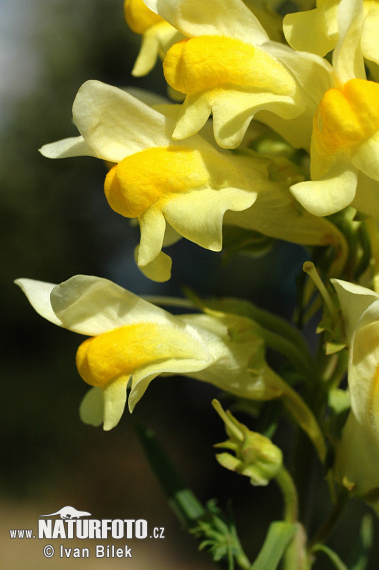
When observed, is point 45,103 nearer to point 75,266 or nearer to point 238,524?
point 75,266

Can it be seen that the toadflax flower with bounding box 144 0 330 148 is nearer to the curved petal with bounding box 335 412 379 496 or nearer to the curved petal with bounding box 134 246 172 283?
the curved petal with bounding box 134 246 172 283

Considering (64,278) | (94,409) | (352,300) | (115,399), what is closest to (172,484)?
(94,409)

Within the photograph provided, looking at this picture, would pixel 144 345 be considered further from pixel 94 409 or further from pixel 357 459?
pixel 357 459

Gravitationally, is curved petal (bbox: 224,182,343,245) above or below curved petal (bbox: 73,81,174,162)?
below

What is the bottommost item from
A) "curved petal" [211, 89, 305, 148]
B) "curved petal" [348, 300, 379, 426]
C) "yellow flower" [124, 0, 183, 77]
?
"curved petal" [348, 300, 379, 426]

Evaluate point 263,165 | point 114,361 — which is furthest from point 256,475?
point 263,165

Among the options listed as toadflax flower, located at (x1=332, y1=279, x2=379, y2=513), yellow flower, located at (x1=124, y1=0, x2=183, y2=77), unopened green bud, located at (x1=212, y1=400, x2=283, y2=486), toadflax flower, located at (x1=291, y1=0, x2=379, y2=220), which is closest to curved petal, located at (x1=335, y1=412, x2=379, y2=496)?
toadflax flower, located at (x1=332, y1=279, x2=379, y2=513)

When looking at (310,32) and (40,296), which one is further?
(40,296)
